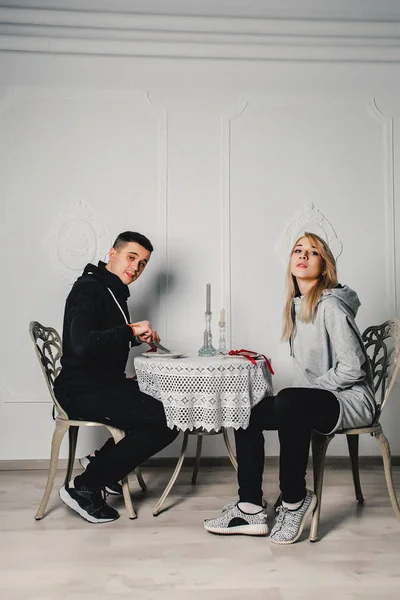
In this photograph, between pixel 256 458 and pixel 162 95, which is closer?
pixel 256 458

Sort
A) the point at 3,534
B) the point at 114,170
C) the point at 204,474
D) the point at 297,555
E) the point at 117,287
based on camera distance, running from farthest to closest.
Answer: the point at 114,170 → the point at 204,474 → the point at 117,287 → the point at 3,534 → the point at 297,555

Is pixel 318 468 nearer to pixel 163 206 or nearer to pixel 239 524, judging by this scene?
pixel 239 524

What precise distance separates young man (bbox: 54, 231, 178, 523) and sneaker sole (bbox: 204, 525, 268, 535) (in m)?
0.45

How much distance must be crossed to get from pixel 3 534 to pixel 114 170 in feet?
7.27

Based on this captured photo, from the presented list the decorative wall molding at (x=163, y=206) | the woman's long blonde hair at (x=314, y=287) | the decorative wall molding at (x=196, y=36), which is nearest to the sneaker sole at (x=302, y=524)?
the woman's long blonde hair at (x=314, y=287)

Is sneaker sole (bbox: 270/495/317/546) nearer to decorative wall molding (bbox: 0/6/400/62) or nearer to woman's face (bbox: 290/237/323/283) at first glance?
woman's face (bbox: 290/237/323/283)

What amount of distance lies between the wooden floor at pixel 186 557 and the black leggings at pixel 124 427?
232mm

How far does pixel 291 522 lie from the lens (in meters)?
2.25

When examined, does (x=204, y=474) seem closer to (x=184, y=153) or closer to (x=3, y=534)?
(x=3, y=534)

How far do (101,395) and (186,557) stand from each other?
811mm

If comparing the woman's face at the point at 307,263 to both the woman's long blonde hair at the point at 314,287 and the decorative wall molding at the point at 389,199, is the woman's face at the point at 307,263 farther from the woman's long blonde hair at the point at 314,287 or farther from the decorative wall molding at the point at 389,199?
the decorative wall molding at the point at 389,199

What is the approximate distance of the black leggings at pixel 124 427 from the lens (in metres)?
2.51

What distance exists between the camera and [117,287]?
9.20ft

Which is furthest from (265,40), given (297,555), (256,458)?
(297,555)
